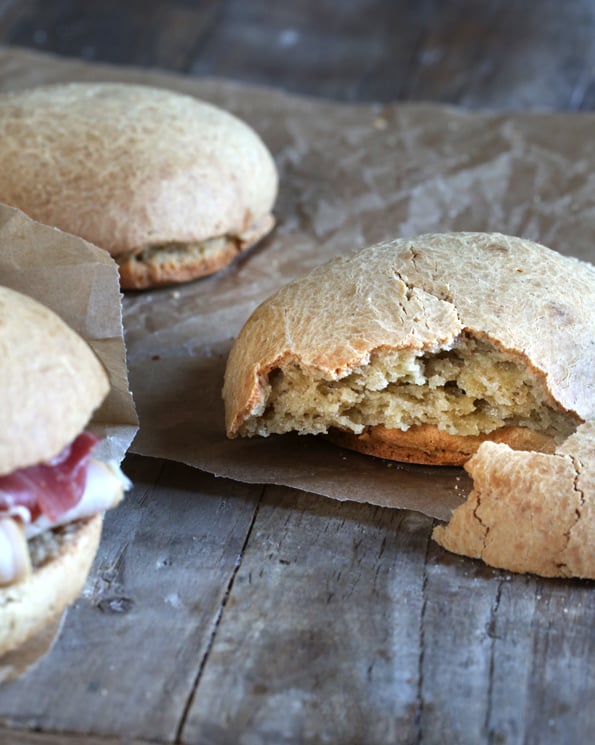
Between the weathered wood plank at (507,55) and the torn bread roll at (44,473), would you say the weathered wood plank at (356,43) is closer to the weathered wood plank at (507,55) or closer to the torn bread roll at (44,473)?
the weathered wood plank at (507,55)

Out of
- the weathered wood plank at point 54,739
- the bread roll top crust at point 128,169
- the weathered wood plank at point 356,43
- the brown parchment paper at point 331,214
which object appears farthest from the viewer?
the weathered wood plank at point 356,43

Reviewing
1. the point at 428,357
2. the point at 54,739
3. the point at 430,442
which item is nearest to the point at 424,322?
the point at 428,357

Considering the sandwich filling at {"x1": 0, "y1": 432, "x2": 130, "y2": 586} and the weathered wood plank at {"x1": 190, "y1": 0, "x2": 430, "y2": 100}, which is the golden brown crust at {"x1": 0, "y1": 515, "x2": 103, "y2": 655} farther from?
the weathered wood plank at {"x1": 190, "y1": 0, "x2": 430, "y2": 100}

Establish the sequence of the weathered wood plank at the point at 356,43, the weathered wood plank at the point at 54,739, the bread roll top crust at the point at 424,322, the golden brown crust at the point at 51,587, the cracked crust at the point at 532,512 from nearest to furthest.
→ the weathered wood plank at the point at 54,739 → the golden brown crust at the point at 51,587 → the cracked crust at the point at 532,512 → the bread roll top crust at the point at 424,322 → the weathered wood plank at the point at 356,43

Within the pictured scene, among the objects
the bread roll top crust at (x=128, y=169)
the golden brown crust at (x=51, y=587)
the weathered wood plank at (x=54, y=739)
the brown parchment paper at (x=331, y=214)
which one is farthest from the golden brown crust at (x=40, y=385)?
the bread roll top crust at (x=128, y=169)

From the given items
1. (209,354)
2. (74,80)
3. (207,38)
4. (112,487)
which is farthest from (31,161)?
(207,38)

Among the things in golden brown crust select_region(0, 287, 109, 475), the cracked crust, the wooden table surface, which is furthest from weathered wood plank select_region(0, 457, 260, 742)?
the cracked crust
